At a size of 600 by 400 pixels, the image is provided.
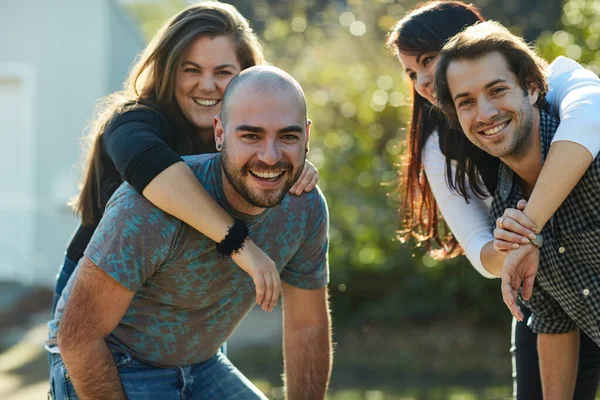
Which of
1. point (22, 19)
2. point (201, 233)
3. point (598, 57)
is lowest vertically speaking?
point (201, 233)

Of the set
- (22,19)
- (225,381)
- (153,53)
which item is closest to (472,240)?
(225,381)

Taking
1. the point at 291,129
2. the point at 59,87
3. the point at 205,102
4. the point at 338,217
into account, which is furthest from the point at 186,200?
the point at 59,87

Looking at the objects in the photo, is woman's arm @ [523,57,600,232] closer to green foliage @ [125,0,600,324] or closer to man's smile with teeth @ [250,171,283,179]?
man's smile with teeth @ [250,171,283,179]

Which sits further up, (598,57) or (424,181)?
(598,57)

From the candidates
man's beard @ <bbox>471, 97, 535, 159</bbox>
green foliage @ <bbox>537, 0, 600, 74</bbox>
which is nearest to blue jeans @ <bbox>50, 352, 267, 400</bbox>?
man's beard @ <bbox>471, 97, 535, 159</bbox>

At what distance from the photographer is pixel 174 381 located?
3.58 metres

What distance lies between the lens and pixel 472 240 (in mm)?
3588

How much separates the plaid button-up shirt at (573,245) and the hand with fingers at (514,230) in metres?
0.21

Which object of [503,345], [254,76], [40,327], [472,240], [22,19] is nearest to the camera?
[254,76]

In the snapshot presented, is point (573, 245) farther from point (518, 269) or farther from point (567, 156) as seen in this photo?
point (567, 156)

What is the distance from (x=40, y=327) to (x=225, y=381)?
5.97 metres

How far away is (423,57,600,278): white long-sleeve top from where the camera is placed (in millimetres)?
3004

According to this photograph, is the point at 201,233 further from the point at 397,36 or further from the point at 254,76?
the point at 397,36

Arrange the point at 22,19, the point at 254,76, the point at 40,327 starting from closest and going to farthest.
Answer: the point at 254,76, the point at 40,327, the point at 22,19
